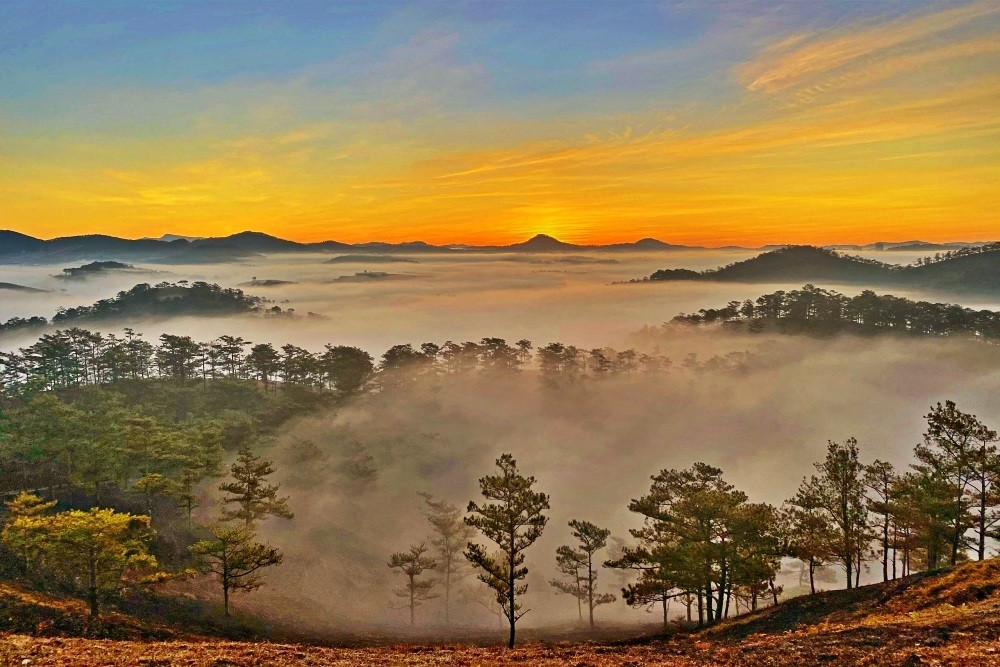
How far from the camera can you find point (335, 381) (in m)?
123

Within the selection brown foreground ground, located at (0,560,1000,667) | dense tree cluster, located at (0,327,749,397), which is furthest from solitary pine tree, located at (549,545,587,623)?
dense tree cluster, located at (0,327,749,397)

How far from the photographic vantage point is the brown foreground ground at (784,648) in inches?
675

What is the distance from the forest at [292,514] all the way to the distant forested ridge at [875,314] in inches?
3783

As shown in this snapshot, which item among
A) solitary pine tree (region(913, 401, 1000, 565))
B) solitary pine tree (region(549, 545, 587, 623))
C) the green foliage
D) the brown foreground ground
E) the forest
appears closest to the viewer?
the brown foreground ground

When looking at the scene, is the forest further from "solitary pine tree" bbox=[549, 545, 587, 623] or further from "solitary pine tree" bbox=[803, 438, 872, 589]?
"solitary pine tree" bbox=[549, 545, 587, 623]

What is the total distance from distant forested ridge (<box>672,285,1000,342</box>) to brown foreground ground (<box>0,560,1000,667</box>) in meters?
177

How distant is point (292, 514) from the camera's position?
5412cm

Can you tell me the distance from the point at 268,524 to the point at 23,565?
36.8 meters

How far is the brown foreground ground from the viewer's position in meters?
17.1

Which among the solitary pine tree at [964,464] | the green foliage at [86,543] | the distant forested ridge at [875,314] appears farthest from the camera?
the distant forested ridge at [875,314]

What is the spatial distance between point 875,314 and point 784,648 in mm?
193786

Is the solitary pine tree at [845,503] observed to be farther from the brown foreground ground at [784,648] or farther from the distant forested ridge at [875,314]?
the distant forested ridge at [875,314]

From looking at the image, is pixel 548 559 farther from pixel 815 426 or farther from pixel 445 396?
pixel 815 426

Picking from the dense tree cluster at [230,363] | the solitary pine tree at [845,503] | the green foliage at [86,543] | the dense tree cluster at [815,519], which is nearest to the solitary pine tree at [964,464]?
the dense tree cluster at [815,519]
